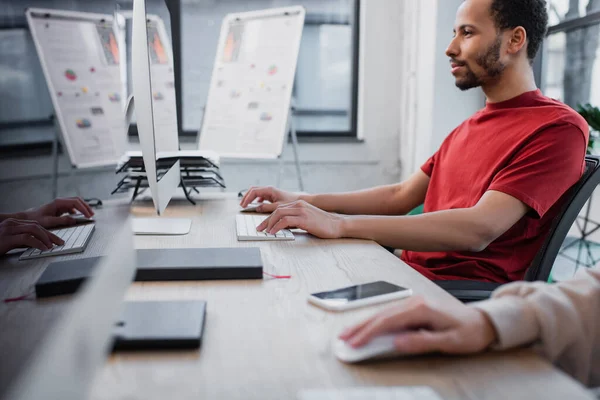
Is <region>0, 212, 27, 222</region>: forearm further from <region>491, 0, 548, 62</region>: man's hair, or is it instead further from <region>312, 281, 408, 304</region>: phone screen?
<region>491, 0, 548, 62</region>: man's hair

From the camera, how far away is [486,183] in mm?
1388

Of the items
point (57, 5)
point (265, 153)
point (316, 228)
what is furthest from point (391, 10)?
point (316, 228)

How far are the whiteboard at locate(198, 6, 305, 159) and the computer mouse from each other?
2711 millimetres

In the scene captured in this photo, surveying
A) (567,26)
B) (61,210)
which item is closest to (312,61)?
(567,26)

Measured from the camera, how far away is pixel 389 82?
157 inches

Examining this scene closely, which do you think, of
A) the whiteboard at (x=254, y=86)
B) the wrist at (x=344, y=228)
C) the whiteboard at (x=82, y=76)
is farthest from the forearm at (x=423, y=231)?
the whiteboard at (x=254, y=86)

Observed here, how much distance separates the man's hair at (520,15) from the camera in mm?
1559

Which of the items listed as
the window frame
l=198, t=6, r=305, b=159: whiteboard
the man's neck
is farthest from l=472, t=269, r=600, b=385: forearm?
l=198, t=6, r=305, b=159: whiteboard

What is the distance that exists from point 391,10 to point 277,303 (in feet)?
11.5

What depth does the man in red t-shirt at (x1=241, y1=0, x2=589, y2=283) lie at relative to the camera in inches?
48.8

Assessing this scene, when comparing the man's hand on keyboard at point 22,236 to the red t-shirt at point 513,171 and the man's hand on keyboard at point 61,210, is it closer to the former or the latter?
the man's hand on keyboard at point 61,210

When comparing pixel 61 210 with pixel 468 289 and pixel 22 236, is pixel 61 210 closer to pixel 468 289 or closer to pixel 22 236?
pixel 22 236

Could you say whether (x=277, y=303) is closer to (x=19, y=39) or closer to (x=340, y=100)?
(x=19, y=39)

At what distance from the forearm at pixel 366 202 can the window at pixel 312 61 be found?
7.39 feet
